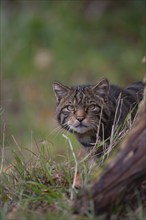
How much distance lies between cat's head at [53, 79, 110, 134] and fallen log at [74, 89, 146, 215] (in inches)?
91.2

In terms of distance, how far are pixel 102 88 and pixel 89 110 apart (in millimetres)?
275

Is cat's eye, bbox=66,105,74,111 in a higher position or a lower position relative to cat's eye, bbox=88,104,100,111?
higher

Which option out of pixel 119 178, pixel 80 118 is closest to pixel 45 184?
pixel 119 178

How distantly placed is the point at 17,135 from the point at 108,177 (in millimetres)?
9009

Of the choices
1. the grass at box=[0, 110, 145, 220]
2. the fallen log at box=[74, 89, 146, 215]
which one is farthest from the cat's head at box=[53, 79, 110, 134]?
the fallen log at box=[74, 89, 146, 215]

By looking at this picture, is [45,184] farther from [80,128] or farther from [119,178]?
[80,128]

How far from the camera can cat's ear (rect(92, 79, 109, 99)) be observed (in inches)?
324

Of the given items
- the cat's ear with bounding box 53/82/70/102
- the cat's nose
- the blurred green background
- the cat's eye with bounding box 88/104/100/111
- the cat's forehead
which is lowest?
the cat's nose

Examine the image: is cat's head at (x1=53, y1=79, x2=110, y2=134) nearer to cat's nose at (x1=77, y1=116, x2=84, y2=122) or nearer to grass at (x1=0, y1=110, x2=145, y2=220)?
cat's nose at (x1=77, y1=116, x2=84, y2=122)

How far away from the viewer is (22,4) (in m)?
19.0

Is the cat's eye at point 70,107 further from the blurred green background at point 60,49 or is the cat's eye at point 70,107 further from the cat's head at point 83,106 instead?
the blurred green background at point 60,49

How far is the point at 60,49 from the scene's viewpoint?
16859 millimetres

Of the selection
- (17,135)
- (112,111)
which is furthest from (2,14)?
(112,111)

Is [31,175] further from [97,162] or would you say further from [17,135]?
[17,135]
